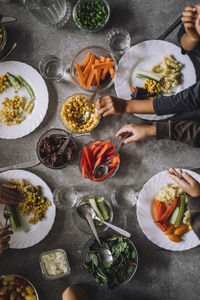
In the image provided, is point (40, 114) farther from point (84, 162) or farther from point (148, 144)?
point (148, 144)

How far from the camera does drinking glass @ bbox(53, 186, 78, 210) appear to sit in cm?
237

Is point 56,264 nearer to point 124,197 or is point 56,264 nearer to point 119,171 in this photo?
point 124,197

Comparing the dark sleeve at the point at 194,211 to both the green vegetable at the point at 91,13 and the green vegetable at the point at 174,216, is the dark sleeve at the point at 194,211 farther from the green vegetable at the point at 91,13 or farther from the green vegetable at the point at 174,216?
the green vegetable at the point at 91,13

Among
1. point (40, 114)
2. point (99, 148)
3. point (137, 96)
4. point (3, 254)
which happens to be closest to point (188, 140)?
point (137, 96)

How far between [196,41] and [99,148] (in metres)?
1.07

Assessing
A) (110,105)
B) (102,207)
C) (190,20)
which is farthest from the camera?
(102,207)

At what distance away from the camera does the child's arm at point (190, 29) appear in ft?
6.84

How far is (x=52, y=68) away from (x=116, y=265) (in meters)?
1.66

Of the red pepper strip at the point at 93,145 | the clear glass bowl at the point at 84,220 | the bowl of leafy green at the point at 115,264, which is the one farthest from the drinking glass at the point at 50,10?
the bowl of leafy green at the point at 115,264

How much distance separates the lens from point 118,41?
2.43 meters

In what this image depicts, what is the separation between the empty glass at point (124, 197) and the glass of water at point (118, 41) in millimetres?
1111

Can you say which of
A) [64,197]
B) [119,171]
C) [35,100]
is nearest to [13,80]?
[35,100]

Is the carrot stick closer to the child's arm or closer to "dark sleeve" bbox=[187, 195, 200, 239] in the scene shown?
the child's arm

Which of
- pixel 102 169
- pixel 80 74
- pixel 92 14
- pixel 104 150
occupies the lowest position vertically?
pixel 102 169
